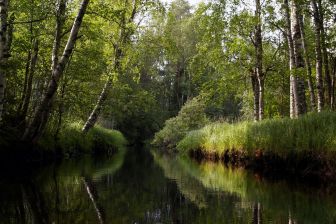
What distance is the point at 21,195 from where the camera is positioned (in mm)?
6832

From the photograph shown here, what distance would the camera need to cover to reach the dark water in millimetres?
5148

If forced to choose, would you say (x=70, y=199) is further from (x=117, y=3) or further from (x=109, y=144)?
(x=109, y=144)

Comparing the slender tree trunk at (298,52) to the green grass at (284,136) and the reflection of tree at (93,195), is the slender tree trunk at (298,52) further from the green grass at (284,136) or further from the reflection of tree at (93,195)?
the reflection of tree at (93,195)

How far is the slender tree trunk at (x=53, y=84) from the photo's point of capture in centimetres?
1140

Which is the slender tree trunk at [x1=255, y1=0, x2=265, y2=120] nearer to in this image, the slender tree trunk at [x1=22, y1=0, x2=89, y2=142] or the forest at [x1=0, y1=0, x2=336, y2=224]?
the forest at [x1=0, y1=0, x2=336, y2=224]

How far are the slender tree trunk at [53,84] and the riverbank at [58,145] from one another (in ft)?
1.46

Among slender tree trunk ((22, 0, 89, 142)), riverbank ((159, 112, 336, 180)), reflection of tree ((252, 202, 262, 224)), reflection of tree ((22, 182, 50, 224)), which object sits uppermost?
slender tree trunk ((22, 0, 89, 142))

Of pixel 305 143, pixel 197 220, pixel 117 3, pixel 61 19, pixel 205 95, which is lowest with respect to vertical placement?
pixel 197 220

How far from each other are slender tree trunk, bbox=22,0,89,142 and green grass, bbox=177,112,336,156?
5.82 meters

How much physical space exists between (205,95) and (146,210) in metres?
12.4

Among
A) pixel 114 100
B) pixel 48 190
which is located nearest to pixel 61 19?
pixel 48 190

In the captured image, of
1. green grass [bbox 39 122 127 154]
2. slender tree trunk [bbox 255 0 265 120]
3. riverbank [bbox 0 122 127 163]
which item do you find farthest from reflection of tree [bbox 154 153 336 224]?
green grass [bbox 39 122 127 154]

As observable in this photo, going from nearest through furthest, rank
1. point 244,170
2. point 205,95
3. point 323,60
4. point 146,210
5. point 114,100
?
point 146,210
point 244,170
point 323,60
point 205,95
point 114,100

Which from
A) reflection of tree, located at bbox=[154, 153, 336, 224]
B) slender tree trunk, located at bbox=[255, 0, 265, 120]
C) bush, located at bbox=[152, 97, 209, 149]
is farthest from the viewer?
bush, located at bbox=[152, 97, 209, 149]
